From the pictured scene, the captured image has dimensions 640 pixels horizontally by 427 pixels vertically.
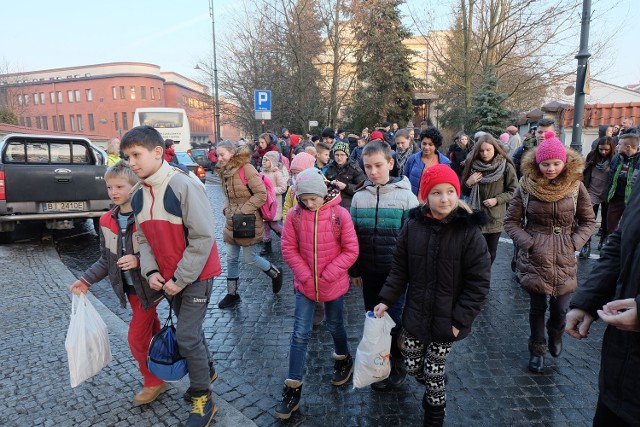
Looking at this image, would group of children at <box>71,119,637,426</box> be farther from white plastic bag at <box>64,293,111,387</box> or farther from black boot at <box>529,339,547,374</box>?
white plastic bag at <box>64,293,111,387</box>

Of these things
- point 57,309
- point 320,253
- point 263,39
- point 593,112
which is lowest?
point 57,309

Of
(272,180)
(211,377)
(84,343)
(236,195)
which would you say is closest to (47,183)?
(272,180)

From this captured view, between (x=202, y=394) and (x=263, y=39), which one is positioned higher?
(x=263, y=39)

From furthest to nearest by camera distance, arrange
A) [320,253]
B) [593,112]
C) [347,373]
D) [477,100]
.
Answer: [477,100] < [593,112] < [347,373] < [320,253]

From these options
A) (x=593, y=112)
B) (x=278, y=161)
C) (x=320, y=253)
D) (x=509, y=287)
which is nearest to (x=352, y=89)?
(x=593, y=112)

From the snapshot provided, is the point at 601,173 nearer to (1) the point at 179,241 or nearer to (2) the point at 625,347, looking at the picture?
(2) the point at 625,347

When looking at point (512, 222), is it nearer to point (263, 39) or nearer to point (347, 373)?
point (347, 373)

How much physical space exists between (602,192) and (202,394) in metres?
7.14

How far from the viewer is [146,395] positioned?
3111mm

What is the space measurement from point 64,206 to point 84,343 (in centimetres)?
582

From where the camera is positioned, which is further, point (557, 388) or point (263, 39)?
point (263, 39)

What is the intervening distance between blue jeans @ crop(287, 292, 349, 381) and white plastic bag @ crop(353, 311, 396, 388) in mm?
428

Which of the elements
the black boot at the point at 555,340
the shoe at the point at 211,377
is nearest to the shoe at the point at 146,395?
the shoe at the point at 211,377

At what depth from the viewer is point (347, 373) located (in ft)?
11.1
